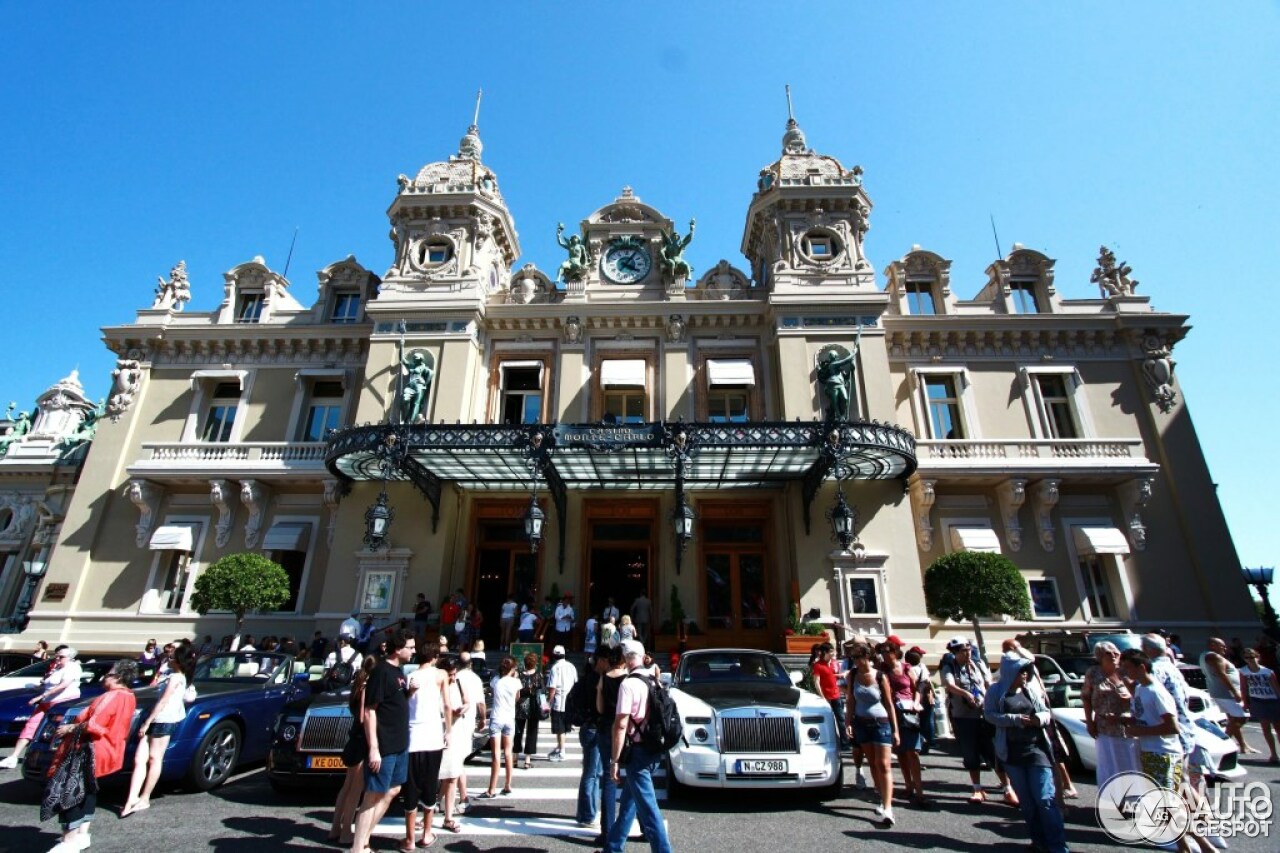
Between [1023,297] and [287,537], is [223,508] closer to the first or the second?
[287,537]

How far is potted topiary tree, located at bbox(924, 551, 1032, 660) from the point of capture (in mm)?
14508

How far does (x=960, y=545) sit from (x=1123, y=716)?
43.2 feet

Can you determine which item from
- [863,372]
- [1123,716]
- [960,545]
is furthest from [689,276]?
[1123,716]

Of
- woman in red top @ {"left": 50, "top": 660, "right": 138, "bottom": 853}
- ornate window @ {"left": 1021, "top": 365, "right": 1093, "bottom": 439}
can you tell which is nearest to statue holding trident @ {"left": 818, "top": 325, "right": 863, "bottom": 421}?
ornate window @ {"left": 1021, "top": 365, "right": 1093, "bottom": 439}

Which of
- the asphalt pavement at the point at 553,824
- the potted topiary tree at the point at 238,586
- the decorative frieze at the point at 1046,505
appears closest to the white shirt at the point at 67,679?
the asphalt pavement at the point at 553,824

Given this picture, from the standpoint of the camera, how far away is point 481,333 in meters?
20.3

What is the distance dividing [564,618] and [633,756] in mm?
10444

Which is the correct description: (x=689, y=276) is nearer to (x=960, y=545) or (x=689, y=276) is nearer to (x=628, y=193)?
(x=628, y=193)

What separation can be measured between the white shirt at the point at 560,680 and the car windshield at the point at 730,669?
87.7 inches

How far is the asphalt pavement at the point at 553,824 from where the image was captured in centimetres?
559

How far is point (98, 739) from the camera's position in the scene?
17.1ft

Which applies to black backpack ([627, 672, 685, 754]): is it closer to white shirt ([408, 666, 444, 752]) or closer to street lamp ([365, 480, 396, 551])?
white shirt ([408, 666, 444, 752])

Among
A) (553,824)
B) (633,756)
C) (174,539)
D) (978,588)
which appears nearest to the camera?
(633,756)

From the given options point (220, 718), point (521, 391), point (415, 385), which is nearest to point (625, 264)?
point (521, 391)
